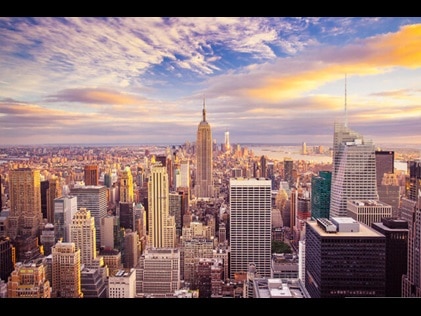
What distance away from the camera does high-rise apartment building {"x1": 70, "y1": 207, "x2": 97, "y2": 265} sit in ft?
21.1

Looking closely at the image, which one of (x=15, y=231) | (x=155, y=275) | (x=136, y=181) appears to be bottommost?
(x=155, y=275)

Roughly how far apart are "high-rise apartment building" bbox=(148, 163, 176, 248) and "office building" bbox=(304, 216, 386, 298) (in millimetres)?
3200

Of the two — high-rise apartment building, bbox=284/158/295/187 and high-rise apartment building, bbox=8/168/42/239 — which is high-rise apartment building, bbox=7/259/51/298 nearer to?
high-rise apartment building, bbox=8/168/42/239

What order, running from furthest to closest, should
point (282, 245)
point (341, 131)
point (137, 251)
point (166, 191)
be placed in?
1. point (166, 191)
2. point (341, 131)
3. point (282, 245)
4. point (137, 251)

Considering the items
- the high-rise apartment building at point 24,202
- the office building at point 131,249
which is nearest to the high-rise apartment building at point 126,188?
the office building at point 131,249

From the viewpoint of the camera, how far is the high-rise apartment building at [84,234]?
6418 mm

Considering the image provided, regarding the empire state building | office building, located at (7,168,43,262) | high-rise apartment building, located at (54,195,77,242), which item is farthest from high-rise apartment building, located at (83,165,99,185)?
the empire state building

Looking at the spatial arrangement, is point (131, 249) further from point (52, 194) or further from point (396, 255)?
point (396, 255)

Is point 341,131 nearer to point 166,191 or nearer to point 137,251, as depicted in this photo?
point 166,191

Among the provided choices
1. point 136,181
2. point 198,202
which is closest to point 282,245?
point 198,202

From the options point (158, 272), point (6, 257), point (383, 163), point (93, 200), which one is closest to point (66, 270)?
point (6, 257)

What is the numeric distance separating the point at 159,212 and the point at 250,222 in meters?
2.01
